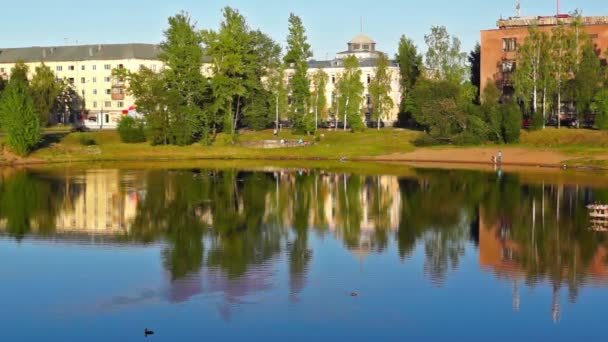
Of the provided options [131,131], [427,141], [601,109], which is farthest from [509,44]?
[131,131]

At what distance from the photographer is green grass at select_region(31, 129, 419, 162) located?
108062mm

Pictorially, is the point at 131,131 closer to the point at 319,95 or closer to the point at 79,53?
the point at 319,95

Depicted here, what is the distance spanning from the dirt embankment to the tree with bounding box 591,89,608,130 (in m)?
10.0

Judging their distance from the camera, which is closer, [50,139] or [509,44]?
[50,139]

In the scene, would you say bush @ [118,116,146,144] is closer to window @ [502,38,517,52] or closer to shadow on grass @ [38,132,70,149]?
shadow on grass @ [38,132,70,149]

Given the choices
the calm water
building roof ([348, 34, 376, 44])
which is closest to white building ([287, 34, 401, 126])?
building roof ([348, 34, 376, 44])

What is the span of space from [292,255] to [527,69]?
75165 millimetres

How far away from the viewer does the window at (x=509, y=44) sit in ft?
399

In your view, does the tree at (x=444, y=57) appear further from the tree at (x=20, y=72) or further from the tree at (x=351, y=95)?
the tree at (x=20, y=72)

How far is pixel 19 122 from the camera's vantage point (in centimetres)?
10138

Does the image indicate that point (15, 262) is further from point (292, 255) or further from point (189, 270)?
point (292, 255)

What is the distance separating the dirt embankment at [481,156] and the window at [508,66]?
23.0 metres

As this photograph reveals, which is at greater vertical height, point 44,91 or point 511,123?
point 44,91

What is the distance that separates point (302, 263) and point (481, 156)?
6322cm
